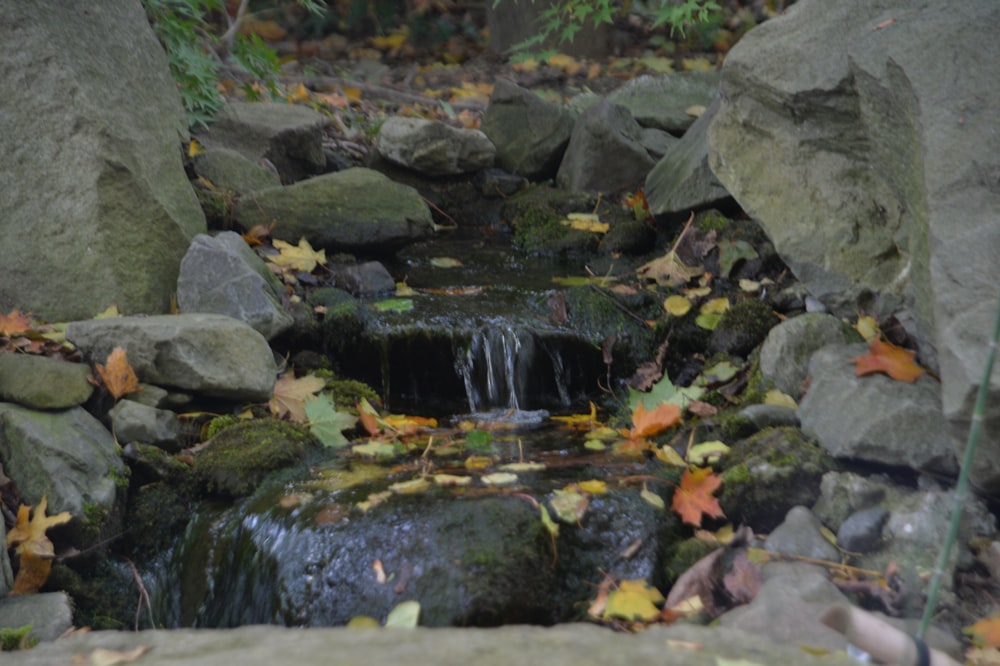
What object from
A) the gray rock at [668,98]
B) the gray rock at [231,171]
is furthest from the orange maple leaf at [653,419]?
the gray rock at [668,98]

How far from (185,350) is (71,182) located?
1.25m

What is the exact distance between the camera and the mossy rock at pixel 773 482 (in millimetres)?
3162

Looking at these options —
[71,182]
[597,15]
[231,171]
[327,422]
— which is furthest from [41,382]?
[597,15]

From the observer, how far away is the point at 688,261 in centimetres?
565

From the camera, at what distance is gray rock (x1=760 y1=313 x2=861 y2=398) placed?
391 centimetres

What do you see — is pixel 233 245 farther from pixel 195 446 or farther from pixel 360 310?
pixel 195 446

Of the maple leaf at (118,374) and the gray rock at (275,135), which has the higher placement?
the gray rock at (275,135)

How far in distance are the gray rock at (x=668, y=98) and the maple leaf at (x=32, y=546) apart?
6.06 meters

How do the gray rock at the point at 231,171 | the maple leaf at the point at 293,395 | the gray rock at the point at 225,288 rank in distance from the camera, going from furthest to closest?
the gray rock at the point at 231,171
the gray rock at the point at 225,288
the maple leaf at the point at 293,395

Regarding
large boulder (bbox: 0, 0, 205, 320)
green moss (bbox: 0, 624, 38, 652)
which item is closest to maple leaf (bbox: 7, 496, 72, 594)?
green moss (bbox: 0, 624, 38, 652)

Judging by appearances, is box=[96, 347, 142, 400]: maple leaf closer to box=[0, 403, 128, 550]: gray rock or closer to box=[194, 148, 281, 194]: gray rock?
box=[0, 403, 128, 550]: gray rock

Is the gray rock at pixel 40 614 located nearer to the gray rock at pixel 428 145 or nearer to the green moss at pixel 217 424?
the green moss at pixel 217 424

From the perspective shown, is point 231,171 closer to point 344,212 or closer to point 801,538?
point 344,212

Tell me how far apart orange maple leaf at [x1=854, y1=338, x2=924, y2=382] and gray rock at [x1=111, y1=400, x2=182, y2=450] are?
2681mm
